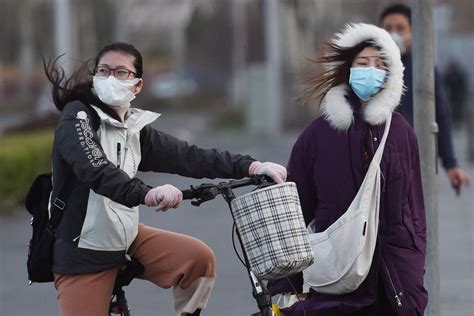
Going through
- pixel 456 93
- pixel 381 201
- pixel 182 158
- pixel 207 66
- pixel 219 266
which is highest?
pixel 182 158

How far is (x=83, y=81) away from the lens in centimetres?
502

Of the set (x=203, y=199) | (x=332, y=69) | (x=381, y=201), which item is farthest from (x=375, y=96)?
(x=203, y=199)

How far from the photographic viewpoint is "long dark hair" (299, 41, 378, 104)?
5.46 meters

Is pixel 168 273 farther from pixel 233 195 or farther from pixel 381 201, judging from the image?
pixel 381 201

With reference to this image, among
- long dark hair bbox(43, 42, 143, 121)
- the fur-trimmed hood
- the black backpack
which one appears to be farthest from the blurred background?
the fur-trimmed hood

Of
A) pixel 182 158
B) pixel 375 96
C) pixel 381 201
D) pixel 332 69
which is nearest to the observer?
pixel 182 158

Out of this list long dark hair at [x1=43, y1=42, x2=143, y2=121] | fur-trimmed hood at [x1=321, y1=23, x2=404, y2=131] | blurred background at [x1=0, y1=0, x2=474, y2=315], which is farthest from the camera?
blurred background at [x1=0, y1=0, x2=474, y2=315]

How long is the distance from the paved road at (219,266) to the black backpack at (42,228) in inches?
131

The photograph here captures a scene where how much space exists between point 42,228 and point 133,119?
24.4 inches

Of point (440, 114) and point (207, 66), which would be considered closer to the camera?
point (440, 114)

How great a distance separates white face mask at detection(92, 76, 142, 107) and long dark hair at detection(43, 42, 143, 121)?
1.9 inches

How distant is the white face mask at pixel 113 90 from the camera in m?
4.85

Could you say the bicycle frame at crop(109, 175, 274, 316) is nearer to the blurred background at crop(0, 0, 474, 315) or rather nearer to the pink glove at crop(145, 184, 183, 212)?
the pink glove at crop(145, 184, 183, 212)

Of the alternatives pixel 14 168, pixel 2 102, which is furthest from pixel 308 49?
pixel 2 102
